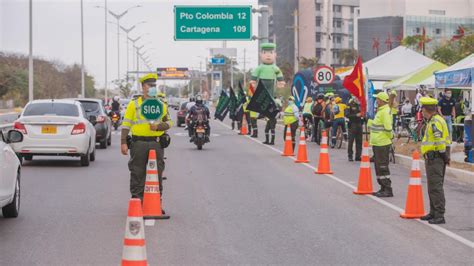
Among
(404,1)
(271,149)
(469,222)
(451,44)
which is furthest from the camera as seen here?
(404,1)

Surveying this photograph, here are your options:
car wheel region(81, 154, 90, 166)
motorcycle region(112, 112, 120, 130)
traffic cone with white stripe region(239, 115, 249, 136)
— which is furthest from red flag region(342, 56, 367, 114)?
motorcycle region(112, 112, 120, 130)

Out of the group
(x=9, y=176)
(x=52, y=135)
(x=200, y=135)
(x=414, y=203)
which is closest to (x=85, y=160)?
(x=52, y=135)

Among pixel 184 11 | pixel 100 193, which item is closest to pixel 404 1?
pixel 184 11

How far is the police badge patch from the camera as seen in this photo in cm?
652

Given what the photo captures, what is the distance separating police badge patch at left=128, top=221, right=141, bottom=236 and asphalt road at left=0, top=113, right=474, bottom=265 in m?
2.18

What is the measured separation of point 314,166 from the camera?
2094 centimetres

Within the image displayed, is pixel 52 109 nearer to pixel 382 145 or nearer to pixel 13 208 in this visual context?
pixel 382 145

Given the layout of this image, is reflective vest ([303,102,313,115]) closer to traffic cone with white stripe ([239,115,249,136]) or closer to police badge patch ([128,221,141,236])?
traffic cone with white stripe ([239,115,249,136])

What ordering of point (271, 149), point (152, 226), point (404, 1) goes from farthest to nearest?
point (404, 1) < point (271, 149) < point (152, 226)

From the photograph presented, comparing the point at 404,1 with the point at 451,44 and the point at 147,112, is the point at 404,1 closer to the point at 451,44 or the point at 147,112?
the point at 451,44

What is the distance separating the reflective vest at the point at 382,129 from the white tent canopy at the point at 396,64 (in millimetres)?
23522

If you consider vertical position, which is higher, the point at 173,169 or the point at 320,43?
the point at 320,43

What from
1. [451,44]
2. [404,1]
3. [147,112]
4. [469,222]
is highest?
[404,1]

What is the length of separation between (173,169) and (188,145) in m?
9.60
